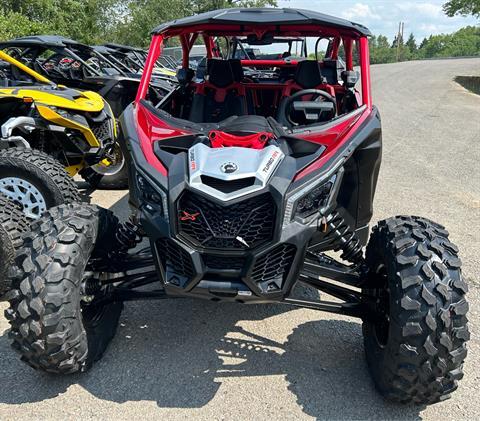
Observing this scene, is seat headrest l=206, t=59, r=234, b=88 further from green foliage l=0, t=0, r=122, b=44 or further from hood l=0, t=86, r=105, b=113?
green foliage l=0, t=0, r=122, b=44

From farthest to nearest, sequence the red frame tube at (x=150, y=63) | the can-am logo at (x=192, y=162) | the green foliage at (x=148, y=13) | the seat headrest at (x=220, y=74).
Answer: the green foliage at (x=148, y=13) → the seat headrest at (x=220, y=74) → the red frame tube at (x=150, y=63) → the can-am logo at (x=192, y=162)

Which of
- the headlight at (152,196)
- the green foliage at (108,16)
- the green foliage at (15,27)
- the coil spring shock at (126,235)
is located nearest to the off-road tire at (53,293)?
the coil spring shock at (126,235)

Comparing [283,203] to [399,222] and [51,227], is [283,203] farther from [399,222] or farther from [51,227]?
[51,227]

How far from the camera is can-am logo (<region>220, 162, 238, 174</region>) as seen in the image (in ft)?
8.45

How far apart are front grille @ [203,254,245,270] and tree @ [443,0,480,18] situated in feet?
90.4

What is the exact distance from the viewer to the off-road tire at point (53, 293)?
101 inches

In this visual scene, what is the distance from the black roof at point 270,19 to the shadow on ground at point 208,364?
6.48 feet

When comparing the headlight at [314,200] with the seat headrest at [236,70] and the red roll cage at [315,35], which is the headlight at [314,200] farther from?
the seat headrest at [236,70]

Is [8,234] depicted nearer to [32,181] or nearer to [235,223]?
[32,181]

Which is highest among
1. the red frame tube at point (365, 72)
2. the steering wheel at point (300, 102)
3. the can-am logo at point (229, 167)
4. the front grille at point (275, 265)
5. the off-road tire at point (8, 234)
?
the red frame tube at point (365, 72)

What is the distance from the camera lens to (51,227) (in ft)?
8.96

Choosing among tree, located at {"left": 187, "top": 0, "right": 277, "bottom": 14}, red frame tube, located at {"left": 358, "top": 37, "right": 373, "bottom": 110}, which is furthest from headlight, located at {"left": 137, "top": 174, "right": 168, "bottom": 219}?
tree, located at {"left": 187, "top": 0, "right": 277, "bottom": 14}

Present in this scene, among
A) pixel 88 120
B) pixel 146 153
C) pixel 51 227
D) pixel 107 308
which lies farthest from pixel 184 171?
pixel 88 120

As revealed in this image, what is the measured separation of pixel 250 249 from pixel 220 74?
2.41 m
